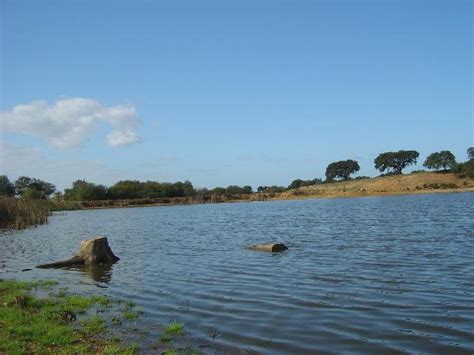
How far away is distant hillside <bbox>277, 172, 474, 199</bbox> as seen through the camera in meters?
140

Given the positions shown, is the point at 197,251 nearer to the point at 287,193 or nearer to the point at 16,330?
the point at 16,330

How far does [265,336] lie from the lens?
12.2m

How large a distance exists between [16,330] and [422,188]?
466 feet

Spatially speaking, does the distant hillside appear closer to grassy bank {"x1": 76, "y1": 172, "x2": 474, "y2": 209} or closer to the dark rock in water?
grassy bank {"x1": 76, "y1": 172, "x2": 474, "y2": 209}

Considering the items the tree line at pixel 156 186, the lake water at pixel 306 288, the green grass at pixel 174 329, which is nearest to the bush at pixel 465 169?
the tree line at pixel 156 186

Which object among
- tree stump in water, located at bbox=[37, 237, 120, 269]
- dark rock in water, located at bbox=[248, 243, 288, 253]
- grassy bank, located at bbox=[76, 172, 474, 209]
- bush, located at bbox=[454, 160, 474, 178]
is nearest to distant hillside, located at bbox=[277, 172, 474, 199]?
grassy bank, located at bbox=[76, 172, 474, 209]

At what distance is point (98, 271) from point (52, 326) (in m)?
11.5

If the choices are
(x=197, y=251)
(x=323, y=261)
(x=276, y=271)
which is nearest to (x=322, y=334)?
(x=276, y=271)

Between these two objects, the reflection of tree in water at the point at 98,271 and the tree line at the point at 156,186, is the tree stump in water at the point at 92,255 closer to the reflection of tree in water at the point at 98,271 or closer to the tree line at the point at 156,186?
the reflection of tree in water at the point at 98,271

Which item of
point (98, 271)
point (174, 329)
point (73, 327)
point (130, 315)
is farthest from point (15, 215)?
point (174, 329)

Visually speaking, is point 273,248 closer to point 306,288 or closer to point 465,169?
point 306,288

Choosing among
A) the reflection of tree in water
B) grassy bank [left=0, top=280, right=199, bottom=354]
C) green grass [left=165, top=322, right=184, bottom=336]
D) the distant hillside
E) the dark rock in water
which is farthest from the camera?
the distant hillside

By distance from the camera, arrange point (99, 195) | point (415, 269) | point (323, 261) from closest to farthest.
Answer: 1. point (415, 269)
2. point (323, 261)
3. point (99, 195)

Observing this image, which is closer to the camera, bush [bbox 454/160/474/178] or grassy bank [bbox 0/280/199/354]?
grassy bank [bbox 0/280/199/354]
